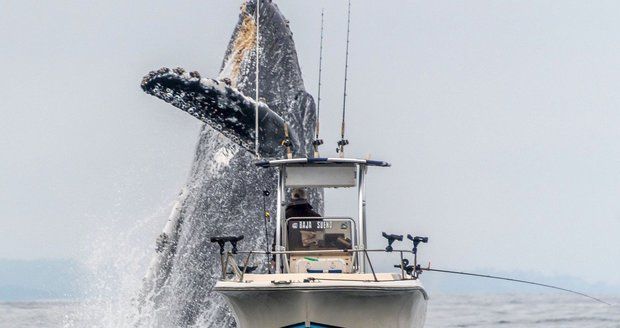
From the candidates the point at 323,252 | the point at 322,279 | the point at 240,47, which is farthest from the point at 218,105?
the point at 322,279

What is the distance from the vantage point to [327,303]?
1018cm

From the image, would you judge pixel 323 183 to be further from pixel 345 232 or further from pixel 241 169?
pixel 241 169

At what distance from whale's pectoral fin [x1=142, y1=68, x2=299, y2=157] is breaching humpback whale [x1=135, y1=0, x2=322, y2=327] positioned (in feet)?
0.04

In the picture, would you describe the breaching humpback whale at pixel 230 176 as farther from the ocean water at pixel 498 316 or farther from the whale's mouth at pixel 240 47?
the ocean water at pixel 498 316

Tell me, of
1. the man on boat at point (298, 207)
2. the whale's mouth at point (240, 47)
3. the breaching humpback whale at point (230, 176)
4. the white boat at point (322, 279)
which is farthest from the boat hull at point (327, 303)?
the whale's mouth at point (240, 47)

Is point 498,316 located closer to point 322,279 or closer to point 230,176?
point 230,176

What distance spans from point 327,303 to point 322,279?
29cm

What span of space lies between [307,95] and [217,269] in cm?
263

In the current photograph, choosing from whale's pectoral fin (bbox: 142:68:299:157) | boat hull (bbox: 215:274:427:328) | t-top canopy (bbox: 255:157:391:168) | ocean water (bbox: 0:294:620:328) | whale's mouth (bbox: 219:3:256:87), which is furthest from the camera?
ocean water (bbox: 0:294:620:328)

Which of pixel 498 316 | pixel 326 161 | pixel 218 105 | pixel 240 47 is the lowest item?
pixel 498 316

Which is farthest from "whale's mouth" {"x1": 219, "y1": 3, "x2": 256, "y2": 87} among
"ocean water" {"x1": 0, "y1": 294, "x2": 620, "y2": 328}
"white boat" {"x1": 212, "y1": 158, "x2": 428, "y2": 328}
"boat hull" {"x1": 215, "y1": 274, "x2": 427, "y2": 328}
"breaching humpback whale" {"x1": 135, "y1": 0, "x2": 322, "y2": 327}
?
"ocean water" {"x1": 0, "y1": 294, "x2": 620, "y2": 328}

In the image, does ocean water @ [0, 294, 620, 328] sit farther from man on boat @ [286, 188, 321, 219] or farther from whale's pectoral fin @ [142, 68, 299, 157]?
man on boat @ [286, 188, 321, 219]

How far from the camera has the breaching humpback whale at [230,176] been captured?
1385 cm

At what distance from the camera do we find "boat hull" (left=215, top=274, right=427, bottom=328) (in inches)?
398
